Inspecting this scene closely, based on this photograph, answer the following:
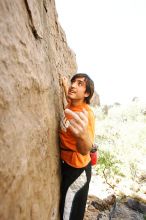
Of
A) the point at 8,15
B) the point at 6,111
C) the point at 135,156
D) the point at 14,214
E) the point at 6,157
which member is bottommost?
the point at 135,156

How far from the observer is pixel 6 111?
1444 millimetres

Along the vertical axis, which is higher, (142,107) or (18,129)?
(18,129)

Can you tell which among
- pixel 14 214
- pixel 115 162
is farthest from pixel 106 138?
pixel 14 214

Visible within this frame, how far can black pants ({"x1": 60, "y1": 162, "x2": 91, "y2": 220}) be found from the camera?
2.56 meters

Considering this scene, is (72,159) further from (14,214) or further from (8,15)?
(8,15)

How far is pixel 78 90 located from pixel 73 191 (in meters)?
1.04

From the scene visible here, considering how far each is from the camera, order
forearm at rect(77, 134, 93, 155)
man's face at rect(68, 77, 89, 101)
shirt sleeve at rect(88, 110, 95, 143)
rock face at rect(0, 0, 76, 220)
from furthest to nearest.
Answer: man's face at rect(68, 77, 89, 101)
shirt sleeve at rect(88, 110, 95, 143)
forearm at rect(77, 134, 93, 155)
rock face at rect(0, 0, 76, 220)

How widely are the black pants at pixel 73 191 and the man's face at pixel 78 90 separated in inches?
28.1

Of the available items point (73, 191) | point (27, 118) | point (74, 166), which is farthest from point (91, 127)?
point (27, 118)

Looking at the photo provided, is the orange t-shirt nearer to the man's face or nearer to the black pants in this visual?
the black pants

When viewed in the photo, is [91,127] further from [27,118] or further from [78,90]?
[27,118]

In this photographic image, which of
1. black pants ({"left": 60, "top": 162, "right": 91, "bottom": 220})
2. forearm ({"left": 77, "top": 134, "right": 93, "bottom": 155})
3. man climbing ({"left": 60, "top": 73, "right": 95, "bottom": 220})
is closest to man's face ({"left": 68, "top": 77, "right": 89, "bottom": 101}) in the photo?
man climbing ({"left": 60, "top": 73, "right": 95, "bottom": 220})

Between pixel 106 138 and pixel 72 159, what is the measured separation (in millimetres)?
8501

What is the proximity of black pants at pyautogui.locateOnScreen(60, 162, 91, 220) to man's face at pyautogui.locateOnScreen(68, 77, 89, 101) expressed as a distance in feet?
2.34
